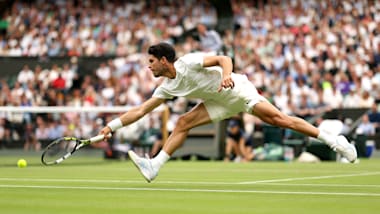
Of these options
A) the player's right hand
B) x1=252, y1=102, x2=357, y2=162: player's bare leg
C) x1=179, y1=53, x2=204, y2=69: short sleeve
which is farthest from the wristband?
x1=252, y1=102, x2=357, y2=162: player's bare leg

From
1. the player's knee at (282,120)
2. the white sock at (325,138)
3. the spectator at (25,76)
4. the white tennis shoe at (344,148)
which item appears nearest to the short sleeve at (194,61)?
the player's knee at (282,120)

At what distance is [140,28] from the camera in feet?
106

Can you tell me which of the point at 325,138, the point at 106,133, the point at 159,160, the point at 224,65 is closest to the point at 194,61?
the point at 224,65

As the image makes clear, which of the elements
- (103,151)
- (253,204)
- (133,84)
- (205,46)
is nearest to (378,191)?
(253,204)

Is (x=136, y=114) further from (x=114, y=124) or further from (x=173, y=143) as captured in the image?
(x=173, y=143)

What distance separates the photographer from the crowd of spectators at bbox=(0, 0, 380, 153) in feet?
84.2

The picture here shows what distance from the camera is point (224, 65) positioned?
403 inches

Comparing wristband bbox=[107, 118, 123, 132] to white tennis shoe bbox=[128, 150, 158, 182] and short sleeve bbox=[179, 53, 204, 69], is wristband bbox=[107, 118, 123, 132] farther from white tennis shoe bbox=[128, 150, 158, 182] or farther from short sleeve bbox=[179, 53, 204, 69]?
short sleeve bbox=[179, 53, 204, 69]

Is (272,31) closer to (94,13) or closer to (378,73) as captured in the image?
(378,73)

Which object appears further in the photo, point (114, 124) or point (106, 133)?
point (114, 124)

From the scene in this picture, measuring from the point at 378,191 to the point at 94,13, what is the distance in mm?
25985

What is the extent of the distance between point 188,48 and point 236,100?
53.0 ft

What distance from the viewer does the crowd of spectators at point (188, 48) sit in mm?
25672

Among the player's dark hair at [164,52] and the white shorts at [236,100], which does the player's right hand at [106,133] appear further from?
the white shorts at [236,100]
